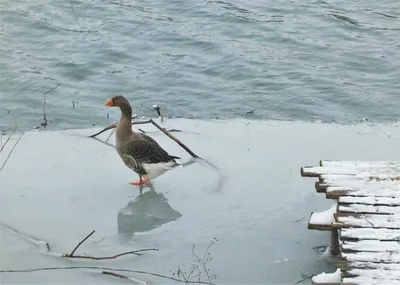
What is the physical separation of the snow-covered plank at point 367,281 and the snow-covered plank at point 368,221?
0.59m

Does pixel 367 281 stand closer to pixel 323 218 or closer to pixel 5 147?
pixel 323 218

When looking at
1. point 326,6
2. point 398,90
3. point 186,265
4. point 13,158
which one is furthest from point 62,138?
point 326,6

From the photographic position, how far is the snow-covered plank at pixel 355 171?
6133 millimetres

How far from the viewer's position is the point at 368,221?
17.8 feet

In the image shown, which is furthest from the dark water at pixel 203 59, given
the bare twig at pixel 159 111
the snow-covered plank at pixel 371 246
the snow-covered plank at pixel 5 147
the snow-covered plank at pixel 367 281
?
the snow-covered plank at pixel 367 281

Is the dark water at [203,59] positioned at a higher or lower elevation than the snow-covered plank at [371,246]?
lower

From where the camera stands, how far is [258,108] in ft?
32.2

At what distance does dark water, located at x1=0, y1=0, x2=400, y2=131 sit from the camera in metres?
9.91

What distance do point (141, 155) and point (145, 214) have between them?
2.38ft

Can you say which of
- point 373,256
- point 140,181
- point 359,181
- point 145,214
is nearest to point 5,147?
point 140,181

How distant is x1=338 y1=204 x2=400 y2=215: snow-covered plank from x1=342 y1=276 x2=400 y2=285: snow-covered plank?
79 centimetres

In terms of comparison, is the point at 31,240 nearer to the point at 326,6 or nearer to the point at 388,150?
the point at 388,150

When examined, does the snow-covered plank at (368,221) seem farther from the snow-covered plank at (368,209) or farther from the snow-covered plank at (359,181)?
the snow-covered plank at (359,181)

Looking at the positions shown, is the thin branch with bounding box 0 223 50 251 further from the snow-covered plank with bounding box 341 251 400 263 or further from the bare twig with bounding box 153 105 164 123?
the bare twig with bounding box 153 105 164 123
